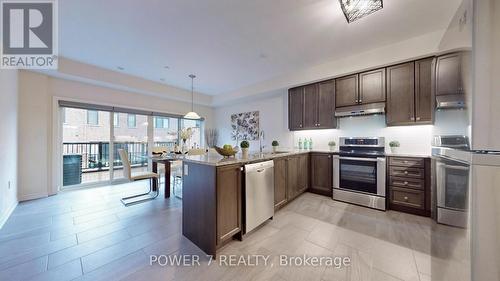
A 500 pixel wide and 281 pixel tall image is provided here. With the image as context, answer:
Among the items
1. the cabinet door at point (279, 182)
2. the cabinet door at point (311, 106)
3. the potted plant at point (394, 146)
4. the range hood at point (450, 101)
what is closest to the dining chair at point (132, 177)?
the cabinet door at point (279, 182)

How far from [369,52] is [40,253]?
5271mm

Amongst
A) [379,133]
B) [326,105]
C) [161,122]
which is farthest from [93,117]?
[379,133]

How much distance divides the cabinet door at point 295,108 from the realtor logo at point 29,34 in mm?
4059

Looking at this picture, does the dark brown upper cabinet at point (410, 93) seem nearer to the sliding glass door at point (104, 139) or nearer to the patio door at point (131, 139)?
the sliding glass door at point (104, 139)

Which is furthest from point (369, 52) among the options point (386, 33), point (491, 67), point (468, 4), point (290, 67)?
point (491, 67)

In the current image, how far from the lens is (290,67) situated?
3.91 metres

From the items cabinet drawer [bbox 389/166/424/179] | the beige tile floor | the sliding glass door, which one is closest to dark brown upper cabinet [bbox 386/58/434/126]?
cabinet drawer [bbox 389/166/424/179]

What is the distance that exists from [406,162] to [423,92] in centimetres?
112

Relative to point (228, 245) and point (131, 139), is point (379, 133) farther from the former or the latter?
point (131, 139)

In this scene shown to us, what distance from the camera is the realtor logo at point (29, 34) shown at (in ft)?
7.01

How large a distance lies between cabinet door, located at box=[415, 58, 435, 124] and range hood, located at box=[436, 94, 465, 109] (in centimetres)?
238

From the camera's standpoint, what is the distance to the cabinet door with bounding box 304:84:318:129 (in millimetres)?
3930

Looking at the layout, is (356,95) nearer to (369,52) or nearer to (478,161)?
(369,52)

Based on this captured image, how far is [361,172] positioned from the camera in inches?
124
